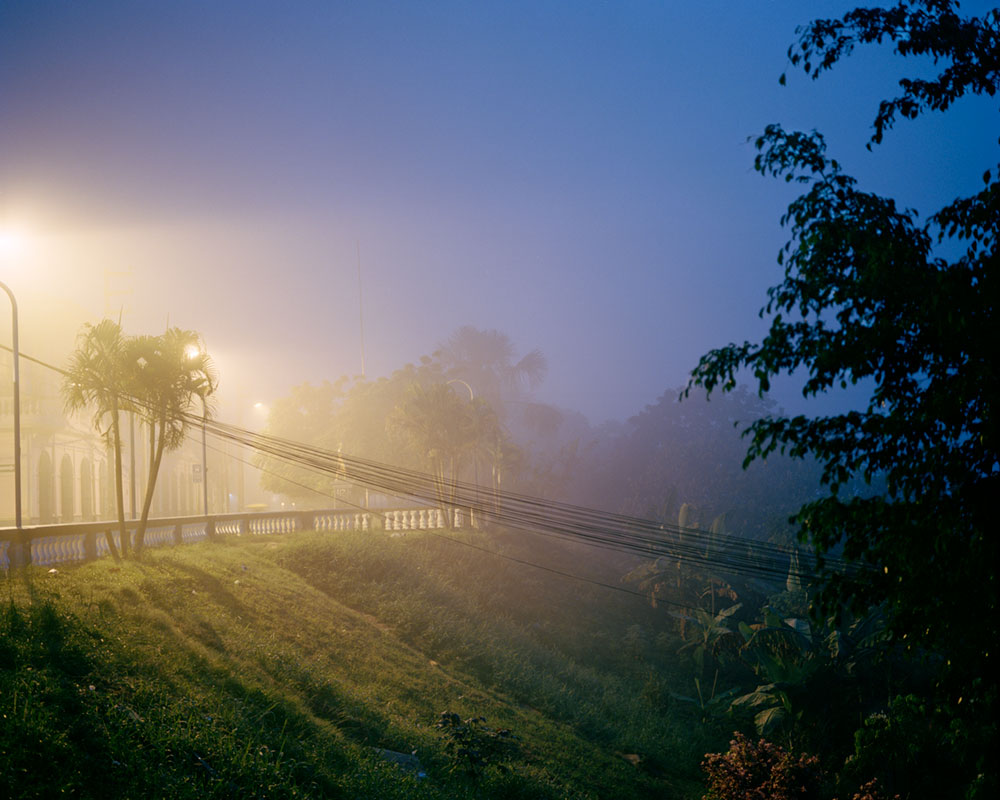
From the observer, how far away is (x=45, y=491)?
3534 centimetres

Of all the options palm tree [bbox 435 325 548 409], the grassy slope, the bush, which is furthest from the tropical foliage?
palm tree [bbox 435 325 548 409]

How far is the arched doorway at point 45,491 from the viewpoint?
115 ft

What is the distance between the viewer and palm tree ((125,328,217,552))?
18.8m

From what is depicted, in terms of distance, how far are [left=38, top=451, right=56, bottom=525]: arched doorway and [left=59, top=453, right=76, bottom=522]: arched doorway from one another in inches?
58.5

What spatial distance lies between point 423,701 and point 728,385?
11552 mm

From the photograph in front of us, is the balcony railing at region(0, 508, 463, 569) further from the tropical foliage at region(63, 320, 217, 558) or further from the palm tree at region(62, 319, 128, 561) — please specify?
the palm tree at region(62, 319, 128, 561)

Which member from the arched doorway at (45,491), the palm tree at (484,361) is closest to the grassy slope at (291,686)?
the arched doorway at (45,491)

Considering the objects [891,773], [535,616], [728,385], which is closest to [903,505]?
[728,385]

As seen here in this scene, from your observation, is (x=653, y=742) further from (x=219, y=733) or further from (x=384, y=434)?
(x=384, y=434)

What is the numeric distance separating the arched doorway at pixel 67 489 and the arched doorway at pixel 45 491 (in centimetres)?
148

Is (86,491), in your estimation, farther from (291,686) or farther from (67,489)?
(291,686)

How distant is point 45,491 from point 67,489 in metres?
2.68

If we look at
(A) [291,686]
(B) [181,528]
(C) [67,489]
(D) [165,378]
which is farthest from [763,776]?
(C) [67,489]

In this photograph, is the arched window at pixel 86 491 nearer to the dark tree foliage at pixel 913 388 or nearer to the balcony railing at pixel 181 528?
the balcony railing at pixel 181 528
